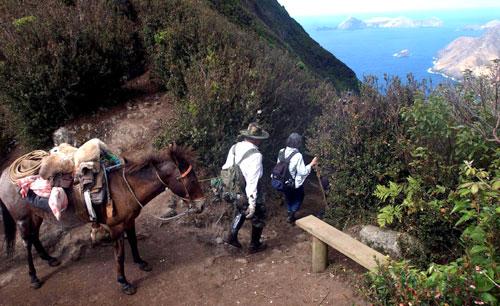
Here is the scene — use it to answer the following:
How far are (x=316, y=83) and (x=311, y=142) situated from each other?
3919 millimetres

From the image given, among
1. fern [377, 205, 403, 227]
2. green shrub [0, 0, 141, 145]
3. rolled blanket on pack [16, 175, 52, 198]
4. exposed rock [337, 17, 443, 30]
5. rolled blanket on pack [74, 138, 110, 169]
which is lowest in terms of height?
fern [377, 205, 403, 227]

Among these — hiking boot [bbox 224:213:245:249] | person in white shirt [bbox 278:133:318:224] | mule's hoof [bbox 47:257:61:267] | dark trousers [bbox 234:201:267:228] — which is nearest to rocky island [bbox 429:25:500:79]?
person in white shirt [bbox 278:133:318:224]

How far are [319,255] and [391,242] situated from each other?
1021mm

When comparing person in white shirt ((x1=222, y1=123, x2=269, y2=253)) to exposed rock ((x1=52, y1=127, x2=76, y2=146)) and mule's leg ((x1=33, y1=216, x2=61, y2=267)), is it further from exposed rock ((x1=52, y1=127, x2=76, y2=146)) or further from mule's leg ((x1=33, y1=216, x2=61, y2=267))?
exposed rock ((x1=52, y1=127, x2=76, y2=146))

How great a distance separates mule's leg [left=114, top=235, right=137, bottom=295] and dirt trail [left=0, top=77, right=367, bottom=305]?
0.11 meters

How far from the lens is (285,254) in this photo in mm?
6148

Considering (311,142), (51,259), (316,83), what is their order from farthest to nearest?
(316,83) < (311,142) < (51,259)

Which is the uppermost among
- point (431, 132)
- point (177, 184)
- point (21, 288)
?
point (431, 132)

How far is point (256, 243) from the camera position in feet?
20.3

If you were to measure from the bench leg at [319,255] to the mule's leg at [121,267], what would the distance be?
8.57 ft

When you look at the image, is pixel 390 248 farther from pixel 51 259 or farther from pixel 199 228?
pixel 51 259

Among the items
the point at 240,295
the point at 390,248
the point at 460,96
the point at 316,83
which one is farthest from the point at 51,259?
the point at 316,83

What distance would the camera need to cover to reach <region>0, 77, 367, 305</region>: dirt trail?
5.30 meters

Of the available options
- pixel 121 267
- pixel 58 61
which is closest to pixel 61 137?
pixel 58 61
